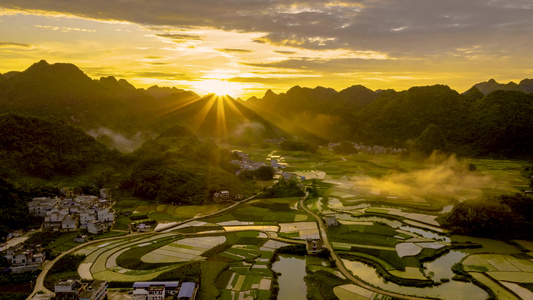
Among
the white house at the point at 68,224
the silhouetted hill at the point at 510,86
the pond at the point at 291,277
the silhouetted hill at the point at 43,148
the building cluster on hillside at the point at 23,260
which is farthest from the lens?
the silhouetted hill at the point at 510,86

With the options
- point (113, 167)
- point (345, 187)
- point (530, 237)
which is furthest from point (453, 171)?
point (113, 167)

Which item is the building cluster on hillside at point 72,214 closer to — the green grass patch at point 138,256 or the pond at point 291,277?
the green grass patch at point 138,256

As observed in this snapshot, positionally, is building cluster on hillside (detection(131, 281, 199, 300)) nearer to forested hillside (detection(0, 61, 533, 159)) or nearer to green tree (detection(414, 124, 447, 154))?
forested hillside (detection(0, 61, 533, 159))

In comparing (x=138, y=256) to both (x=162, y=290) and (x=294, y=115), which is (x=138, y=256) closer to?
(x=162, y=290)

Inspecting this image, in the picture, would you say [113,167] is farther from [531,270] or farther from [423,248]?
[531,270]

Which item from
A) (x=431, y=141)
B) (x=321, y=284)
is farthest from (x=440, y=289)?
(x=431, y=141)

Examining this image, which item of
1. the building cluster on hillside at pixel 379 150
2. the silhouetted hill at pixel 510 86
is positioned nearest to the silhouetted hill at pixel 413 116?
the building cluster on hillside at pixel 379 150
